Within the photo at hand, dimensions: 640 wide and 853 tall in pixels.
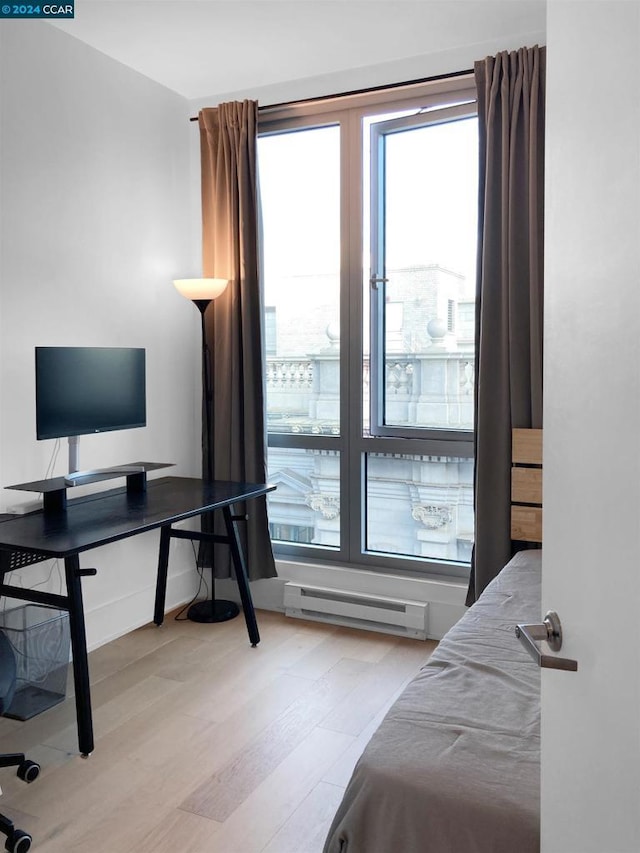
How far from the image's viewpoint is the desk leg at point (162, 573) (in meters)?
3.69

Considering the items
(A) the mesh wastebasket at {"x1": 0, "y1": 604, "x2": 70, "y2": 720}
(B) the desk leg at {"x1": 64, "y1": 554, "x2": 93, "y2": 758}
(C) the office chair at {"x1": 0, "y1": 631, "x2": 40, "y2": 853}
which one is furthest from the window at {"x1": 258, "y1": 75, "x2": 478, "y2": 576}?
(C) the office chair at {"x1": 0, "y1": 631, "x2": 40, "y2": 853}

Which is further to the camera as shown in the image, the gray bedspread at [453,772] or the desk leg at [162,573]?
the desk leg at [162,573]

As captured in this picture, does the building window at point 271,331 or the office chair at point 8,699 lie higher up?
the building window at point 271,331

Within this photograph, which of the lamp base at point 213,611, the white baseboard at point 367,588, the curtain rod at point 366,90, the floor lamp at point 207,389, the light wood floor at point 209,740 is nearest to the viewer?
the light wood floor at point 209,740

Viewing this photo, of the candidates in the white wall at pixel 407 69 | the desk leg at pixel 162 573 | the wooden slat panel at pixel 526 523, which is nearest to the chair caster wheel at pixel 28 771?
the desk leg at pixel 162 573

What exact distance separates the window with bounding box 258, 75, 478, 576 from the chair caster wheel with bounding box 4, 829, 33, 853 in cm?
214

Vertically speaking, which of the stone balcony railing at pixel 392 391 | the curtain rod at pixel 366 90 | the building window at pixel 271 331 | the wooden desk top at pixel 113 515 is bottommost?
the wooden desk top at pixel 113 515

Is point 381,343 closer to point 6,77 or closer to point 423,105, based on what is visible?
point 423,105

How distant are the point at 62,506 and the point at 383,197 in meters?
2.12

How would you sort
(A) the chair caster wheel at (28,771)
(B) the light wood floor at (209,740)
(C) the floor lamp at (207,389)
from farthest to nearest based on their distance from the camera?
1. (C) the floor lamp at (207,389)
2. (A) the chair caster wheel at (28,771)
3. (B) the light wood floor at (209,740)

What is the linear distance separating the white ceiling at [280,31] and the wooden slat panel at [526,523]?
2.06 m

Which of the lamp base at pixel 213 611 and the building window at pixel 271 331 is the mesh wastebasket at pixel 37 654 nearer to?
the lamp base at pixel 213 611

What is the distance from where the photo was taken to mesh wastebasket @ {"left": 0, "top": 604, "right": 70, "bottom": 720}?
2773 millimetres

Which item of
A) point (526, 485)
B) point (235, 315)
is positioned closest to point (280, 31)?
point (235, 315)
